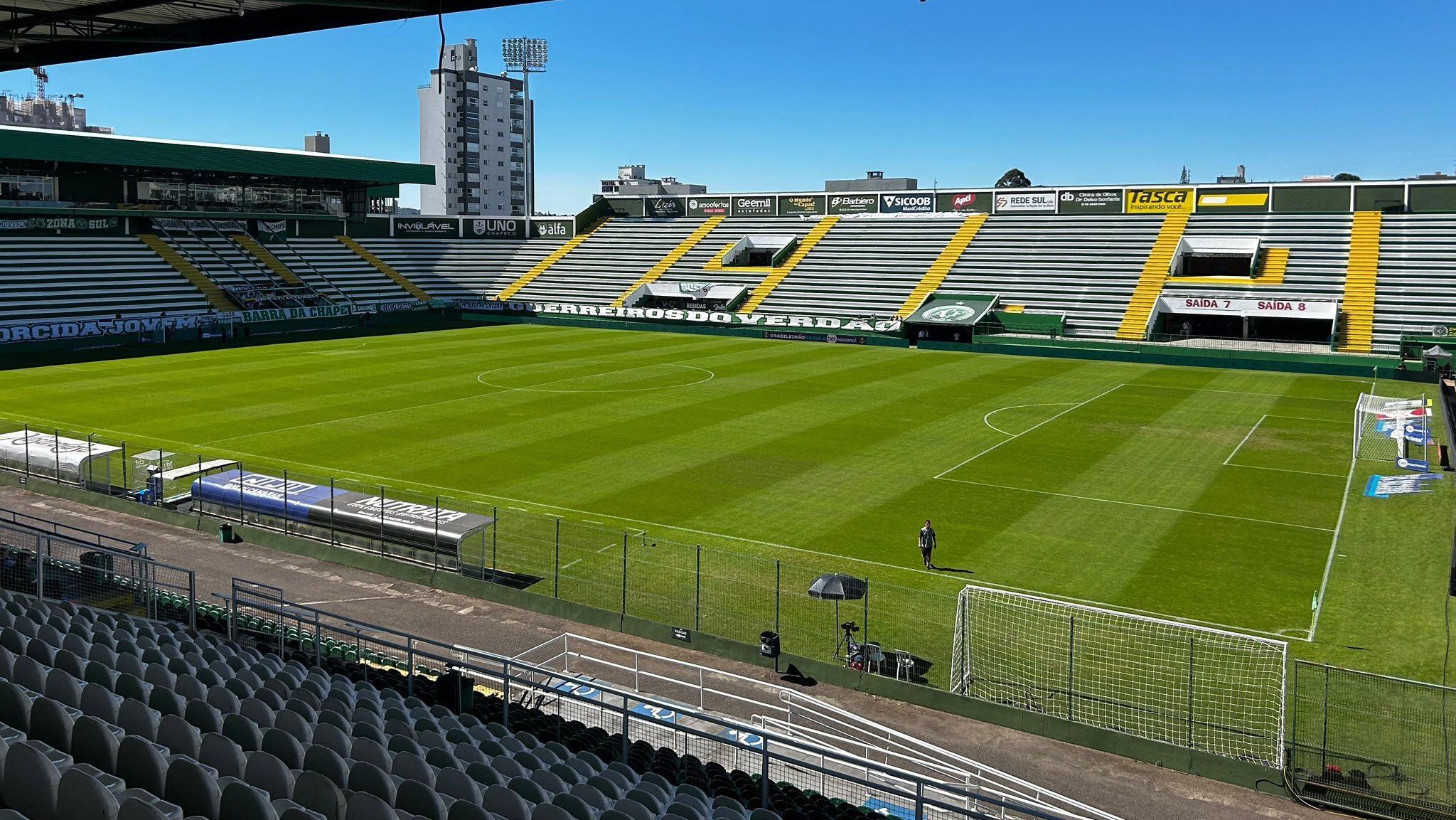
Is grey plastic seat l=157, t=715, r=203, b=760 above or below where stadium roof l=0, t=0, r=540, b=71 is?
below

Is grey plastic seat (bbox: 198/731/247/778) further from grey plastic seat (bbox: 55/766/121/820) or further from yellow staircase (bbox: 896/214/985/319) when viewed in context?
yellow staircase (bbox: 896/214/985/319)

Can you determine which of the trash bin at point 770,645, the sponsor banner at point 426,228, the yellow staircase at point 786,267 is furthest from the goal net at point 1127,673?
the sponsor banner at point 426,228

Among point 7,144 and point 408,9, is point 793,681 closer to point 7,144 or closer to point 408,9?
point 408,9

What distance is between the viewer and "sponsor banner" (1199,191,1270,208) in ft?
235

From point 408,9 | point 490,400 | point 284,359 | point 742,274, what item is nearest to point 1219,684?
point 408,9

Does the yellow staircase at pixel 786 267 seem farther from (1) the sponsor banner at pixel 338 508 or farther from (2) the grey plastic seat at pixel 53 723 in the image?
(2) the grey plastic seat at pixel 53 723

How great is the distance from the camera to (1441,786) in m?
13.5

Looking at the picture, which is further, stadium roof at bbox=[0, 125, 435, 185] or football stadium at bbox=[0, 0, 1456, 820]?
stadium roof at bbox=[0, 125, 435, 185]

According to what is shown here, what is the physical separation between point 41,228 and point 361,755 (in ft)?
Answer: 232

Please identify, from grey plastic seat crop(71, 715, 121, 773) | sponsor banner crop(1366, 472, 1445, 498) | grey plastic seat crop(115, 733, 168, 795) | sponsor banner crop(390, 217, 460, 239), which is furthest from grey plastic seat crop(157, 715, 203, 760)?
sponsor banner crop(390, 217, 460, 239)

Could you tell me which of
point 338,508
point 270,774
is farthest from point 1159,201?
point 270,774

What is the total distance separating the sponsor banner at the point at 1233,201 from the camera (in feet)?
235

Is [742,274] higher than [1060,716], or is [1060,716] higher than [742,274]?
[742,274]

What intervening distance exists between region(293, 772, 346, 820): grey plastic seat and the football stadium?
1.2 inches
